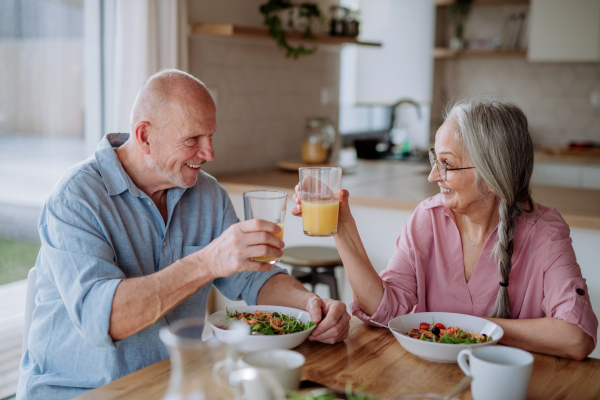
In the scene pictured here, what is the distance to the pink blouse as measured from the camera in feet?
5.04

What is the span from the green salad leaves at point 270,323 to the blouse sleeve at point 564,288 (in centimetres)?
61

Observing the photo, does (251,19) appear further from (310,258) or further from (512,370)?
(512,370)

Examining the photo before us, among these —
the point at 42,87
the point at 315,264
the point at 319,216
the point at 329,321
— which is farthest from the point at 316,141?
the point at 329,321

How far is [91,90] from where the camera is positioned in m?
2.95

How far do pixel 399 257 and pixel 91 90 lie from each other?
189 cm

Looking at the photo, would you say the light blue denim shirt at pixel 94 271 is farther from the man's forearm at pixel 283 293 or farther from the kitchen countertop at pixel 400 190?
the kitchen countertop at pixel 400 190

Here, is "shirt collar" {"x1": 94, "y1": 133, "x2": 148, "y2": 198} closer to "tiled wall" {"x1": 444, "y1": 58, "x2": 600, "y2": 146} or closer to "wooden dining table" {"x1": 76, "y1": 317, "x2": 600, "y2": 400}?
"wooden dining table" {"x1": 76, "y1": 317, "x2": 600, "y2": 400}

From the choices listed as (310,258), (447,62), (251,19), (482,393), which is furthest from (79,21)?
(447,62)

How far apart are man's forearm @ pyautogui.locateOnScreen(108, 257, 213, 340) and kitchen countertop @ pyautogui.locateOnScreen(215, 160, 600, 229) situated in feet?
5.12

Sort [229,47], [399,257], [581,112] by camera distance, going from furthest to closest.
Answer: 1. [581,112]
2. [229,47]
3. [399,257]

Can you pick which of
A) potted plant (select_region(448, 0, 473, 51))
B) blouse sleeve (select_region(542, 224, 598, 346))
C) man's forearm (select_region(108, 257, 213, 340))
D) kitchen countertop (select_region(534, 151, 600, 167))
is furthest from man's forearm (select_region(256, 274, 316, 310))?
potted plant (select_region(448, 0, 473, 51))

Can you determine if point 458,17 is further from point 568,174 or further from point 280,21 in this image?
point 280,21

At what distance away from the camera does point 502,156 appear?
5.32 feet

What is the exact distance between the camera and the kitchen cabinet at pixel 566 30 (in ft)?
15.4
